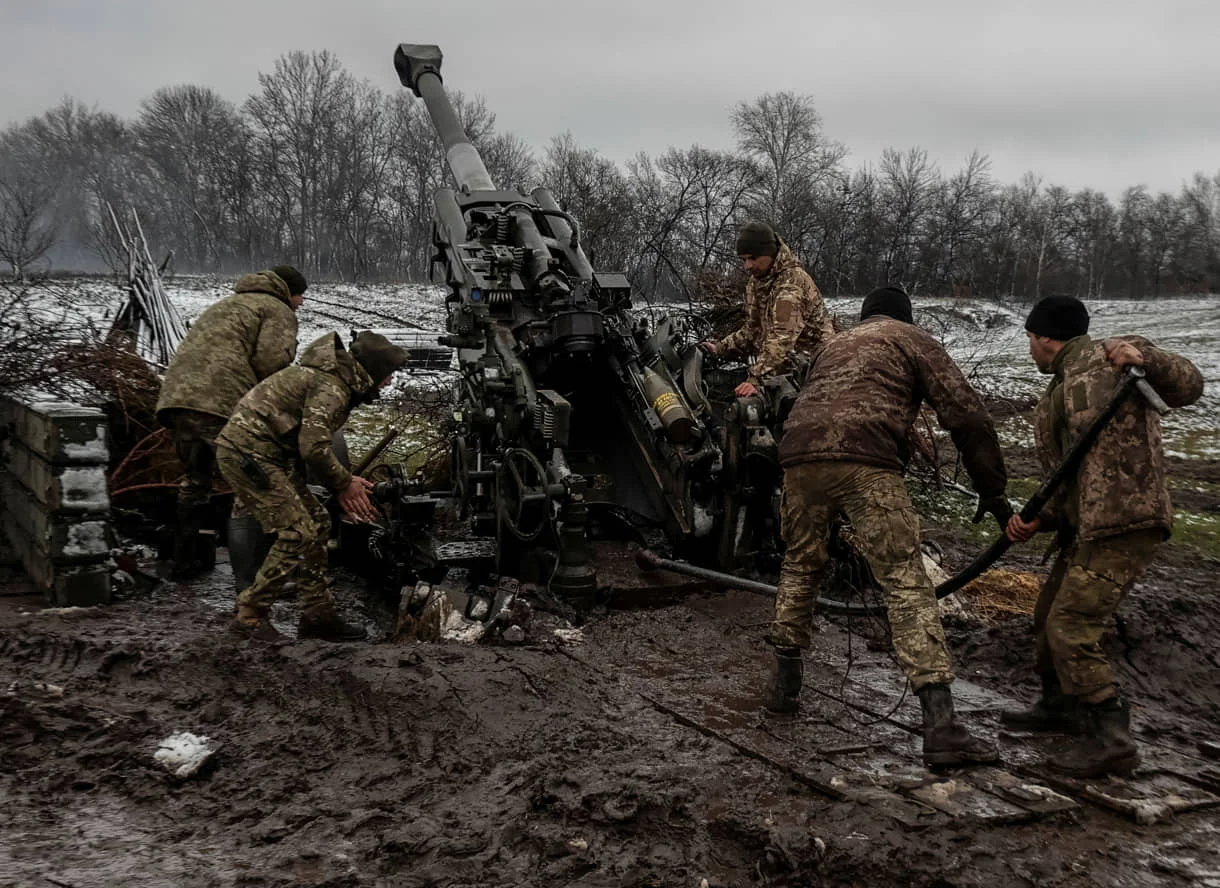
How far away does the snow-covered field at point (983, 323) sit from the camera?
13234 mm

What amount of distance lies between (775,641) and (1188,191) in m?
56.1

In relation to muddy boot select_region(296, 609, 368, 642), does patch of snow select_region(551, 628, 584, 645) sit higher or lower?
higher

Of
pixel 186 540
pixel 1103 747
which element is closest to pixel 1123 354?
pixel 1103 747

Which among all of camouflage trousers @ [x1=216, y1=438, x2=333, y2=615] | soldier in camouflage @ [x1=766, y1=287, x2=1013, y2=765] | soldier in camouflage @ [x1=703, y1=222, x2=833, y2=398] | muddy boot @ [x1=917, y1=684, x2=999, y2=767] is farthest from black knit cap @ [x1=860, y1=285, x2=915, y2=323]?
camouflage trousers @ [x1=216, y1=438, x2=333, y2=615]

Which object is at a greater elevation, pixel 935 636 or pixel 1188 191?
pixel 1188 191

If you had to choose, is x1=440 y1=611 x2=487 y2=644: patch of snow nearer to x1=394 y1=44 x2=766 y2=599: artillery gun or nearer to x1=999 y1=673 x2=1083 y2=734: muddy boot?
x1=394 y1=44 x2=766 y2=599: artillery gun

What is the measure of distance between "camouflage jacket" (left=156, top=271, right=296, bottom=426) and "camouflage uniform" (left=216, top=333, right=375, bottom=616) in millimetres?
841

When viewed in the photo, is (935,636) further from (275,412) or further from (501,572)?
(275,412)

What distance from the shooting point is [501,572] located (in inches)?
253

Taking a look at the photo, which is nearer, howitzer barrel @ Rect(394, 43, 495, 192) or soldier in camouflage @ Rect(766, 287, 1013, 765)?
soldier in camouflage @ Rect(766, 287, 1013, 765)

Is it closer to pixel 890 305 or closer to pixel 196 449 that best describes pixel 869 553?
pixel 890 305

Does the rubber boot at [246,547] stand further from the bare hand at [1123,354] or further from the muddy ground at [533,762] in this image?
the bare hand at [1123,354]

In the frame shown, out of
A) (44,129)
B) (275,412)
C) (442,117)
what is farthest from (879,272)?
(44,129)

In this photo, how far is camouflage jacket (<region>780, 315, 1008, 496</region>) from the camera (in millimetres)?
4137
